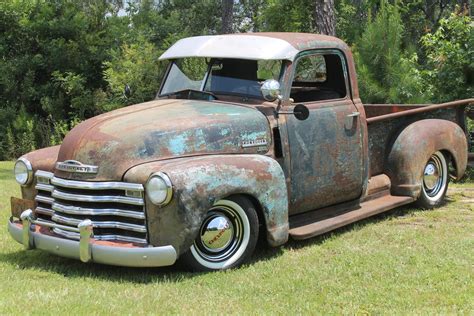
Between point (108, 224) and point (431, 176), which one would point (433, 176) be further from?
point (108, 224)

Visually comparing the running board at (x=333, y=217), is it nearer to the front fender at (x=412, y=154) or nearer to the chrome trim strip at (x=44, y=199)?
the front fender at (x=412, y=154)

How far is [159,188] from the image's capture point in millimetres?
4488

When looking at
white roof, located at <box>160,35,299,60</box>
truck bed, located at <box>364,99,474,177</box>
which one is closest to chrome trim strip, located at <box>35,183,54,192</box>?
white roof, located at <box>160,35,299,60</box>

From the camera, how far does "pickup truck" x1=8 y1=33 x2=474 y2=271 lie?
15.1 ft

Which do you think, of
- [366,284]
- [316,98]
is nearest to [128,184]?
[366,284]

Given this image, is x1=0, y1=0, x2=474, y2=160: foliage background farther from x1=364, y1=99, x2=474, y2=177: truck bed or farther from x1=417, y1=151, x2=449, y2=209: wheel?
x1=417, y1=151, x2=449, y2=209: wheel

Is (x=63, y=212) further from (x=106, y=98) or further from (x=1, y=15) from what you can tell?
(x=1, y=15)

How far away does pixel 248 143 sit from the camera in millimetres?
5293

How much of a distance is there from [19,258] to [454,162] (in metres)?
4.92

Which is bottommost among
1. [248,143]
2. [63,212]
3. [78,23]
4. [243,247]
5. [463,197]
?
[463,197]

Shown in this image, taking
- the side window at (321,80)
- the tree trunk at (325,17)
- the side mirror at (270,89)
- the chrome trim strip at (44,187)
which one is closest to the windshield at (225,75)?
the side mirror at (270,89)

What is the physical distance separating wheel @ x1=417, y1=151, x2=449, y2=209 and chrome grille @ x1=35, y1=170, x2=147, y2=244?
370 centimetres

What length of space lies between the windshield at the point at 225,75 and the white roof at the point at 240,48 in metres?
0.11

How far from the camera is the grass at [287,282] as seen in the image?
4.09 m
